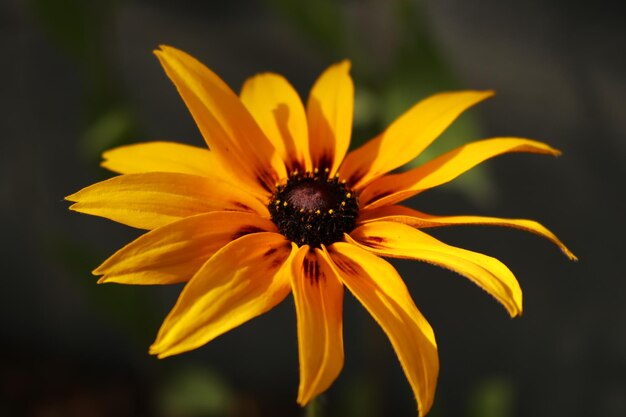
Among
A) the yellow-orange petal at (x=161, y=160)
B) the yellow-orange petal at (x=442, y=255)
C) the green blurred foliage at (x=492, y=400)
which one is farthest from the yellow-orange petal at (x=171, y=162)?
the green blurred foliage at (x=492, y=400)

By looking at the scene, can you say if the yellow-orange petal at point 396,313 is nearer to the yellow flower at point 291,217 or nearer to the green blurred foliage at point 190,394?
the yellow flower at point 291,217

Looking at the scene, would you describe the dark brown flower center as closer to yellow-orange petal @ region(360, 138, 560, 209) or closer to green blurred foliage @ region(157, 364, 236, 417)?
yellow-orange petal @ region(360, 138, 560, 209)

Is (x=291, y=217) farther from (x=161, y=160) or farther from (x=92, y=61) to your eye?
(x=92, y=61)

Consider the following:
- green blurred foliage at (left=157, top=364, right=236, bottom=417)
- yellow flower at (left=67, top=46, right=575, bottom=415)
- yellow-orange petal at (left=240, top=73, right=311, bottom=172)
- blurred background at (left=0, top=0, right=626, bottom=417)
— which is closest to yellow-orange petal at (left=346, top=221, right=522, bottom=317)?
yellow flower at (left=67, top=46, right=575, bottom=415)

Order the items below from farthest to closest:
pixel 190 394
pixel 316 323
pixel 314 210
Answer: pixel 190 394 → pixel 314 210 → pixel 316 323

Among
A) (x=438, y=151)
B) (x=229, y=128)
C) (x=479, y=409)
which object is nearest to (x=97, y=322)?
(x=479, y=409)

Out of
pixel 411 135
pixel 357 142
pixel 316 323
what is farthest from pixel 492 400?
pixel 316 323
